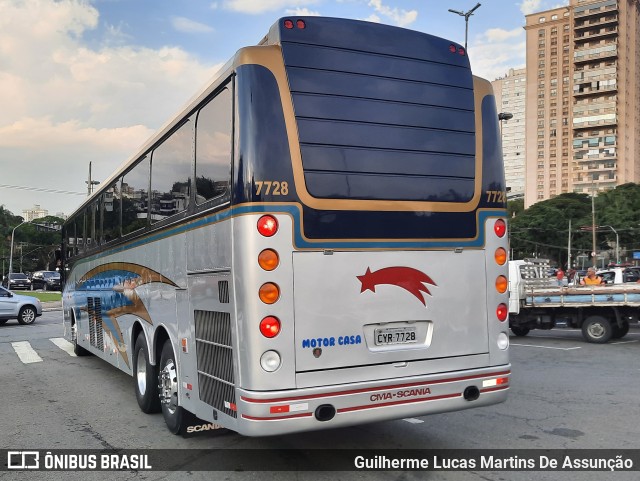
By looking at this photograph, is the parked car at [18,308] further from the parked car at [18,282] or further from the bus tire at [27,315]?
the parked car at [18,282]

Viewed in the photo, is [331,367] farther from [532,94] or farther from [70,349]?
[532,94]

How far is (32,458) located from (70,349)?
9.32 metres

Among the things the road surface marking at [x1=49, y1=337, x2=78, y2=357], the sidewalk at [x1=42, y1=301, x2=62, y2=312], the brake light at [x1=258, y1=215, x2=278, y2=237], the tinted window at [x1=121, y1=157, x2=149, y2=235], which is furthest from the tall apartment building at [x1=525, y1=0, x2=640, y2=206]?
the brake light at [x1=258, y1=215, x2=278, y2=237]

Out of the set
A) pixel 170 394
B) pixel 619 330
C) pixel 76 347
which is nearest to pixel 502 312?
pixel 170 394

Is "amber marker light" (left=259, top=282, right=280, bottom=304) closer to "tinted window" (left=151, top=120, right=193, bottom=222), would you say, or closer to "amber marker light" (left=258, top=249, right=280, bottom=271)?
"amber marker light" (left=258, top=249, right=280, bottom=271)

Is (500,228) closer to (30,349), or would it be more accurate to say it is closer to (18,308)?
(30,349)

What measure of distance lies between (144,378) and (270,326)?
3.51 m

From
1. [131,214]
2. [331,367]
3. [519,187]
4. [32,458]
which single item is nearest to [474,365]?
[331,367]

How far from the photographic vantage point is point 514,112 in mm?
177125

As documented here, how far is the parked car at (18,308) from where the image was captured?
2269 centimetres

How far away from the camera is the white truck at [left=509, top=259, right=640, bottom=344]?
567 inches

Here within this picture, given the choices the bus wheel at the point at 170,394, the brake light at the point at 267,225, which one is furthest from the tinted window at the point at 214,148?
the bus wheel at the point at 170,394

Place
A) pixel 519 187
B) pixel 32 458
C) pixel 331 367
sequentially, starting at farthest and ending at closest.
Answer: pixel 519 187, pixel 32 458, pixel 331 367

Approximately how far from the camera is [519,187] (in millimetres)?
176250
